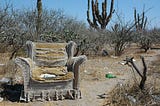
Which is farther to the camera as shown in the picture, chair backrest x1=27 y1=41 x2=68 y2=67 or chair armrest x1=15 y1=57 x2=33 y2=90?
chair backrest x1=27 y1=41 x2=68 y2=67

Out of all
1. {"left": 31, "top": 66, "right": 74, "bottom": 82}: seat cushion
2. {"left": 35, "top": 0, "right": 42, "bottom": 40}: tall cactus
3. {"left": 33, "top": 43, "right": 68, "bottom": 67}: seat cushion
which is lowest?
{"left": 31, "top": 66, "right": 74, "bottom": 82}: seat cushion

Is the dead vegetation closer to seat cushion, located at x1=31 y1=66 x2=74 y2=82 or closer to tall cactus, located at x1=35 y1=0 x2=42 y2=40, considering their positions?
seat cushion, located at x1=31 y1=66 x2=74 y2=82

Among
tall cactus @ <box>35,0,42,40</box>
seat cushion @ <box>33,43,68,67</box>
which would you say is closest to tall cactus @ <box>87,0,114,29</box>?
tall cactus @ <box>35,0,42,40</box>

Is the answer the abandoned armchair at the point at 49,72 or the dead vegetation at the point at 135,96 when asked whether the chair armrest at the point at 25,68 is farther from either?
the dead vegetation at the point at 135,96

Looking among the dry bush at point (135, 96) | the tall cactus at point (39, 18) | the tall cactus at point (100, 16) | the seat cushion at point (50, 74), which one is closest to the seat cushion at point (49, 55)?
the seat cushion at point (50, 74)

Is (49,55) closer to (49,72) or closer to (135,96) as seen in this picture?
(49,72)

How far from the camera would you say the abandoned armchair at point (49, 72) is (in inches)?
252

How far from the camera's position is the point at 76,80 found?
6754mm

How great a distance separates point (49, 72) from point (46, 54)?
2.34 ft

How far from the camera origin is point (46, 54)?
288 inches

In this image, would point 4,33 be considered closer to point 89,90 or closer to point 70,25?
point 70,25

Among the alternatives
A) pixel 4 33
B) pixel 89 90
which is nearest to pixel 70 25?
pixel 4 33

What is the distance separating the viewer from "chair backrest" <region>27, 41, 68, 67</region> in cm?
722

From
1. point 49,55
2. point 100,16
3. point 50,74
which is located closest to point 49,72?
point 50,74
